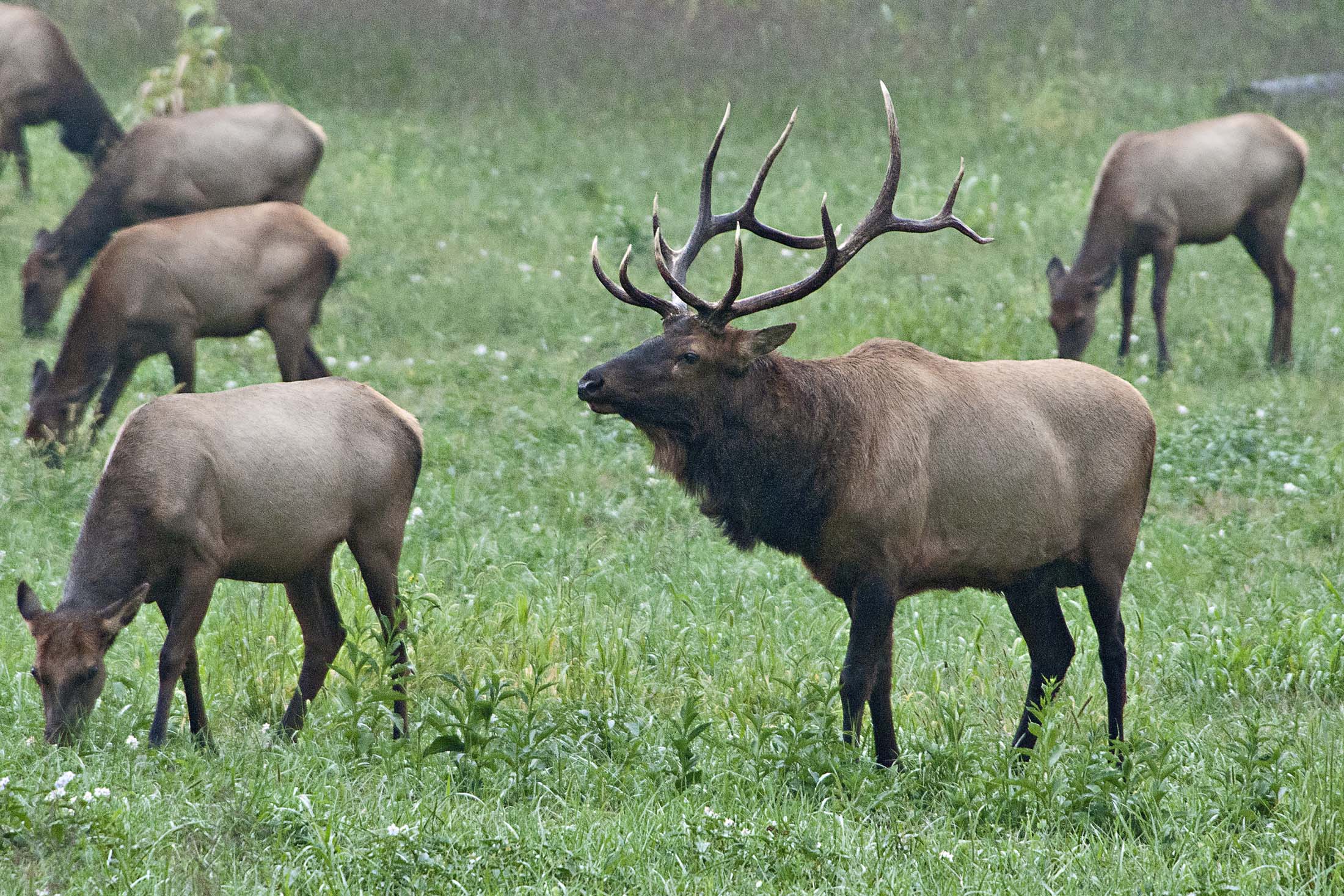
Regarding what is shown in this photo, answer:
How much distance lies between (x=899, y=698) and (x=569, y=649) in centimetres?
141

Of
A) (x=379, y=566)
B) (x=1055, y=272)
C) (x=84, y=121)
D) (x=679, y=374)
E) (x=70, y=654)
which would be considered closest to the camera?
(x=70, y=654)

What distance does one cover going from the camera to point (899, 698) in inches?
257

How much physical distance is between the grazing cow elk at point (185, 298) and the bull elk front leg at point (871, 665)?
571 centimetres

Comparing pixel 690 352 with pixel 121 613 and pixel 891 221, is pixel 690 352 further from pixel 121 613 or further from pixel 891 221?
pixel 121 613

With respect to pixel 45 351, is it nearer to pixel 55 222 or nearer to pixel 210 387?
pixel 210 387

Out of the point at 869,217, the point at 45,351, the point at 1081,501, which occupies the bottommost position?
the point at 45,351

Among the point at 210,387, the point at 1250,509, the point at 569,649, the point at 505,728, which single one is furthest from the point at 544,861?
the point at 210,387

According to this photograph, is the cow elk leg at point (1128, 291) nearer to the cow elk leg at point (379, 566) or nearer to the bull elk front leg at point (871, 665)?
the bull elk front leg at point (871, 665)

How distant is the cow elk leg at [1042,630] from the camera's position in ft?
20.6

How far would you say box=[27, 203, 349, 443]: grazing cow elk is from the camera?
A: 10.1m

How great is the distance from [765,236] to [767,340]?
2.10 ft

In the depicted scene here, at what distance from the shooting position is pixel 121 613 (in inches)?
219

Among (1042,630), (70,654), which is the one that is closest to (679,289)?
(1042,630)

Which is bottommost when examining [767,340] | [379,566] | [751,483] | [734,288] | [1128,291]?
[1128,291]
